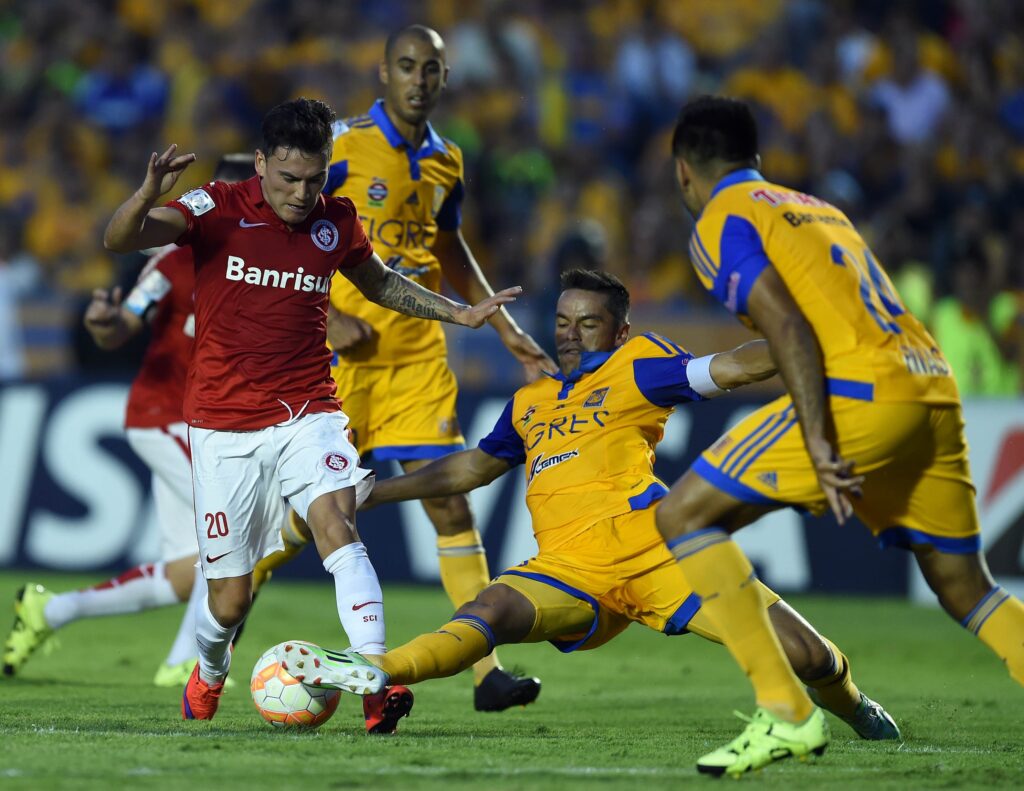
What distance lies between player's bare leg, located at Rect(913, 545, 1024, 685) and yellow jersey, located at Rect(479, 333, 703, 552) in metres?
1.32

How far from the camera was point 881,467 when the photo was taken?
16.8 ft

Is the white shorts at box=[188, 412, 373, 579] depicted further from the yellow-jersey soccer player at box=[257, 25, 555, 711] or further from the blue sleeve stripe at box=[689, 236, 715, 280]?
the blue sleeve stripe at box=[689, 236, 715, 280]

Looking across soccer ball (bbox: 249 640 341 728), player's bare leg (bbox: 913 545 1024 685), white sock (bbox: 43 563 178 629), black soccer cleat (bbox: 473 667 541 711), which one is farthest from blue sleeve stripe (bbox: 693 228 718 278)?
white sock (bbox: 43 563 178 629)

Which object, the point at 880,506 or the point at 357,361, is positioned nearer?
the point at 880,506

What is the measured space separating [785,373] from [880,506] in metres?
0.67

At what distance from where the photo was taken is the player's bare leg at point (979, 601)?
5309 mm

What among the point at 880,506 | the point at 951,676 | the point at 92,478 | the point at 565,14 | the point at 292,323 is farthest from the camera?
the point at 565,14

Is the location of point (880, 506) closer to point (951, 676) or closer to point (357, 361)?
point (357, 361)

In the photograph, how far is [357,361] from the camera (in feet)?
25.4

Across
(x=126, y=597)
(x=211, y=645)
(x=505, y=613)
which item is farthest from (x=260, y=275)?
(x=126, y=597)

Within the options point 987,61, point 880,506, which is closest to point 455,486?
point 880,506

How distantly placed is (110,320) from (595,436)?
274cm

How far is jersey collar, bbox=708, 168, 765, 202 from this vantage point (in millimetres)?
5281

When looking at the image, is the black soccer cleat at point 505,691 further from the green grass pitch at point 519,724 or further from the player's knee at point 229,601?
the player's knee at point 229,601
